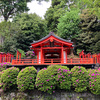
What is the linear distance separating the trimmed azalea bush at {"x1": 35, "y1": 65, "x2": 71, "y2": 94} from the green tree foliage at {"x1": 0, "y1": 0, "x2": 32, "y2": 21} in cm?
1989

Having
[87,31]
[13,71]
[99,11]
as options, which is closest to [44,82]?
[13,71]

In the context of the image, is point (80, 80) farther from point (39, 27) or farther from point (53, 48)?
point (39, 27)

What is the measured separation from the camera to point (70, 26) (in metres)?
19.5

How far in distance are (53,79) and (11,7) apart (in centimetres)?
2048

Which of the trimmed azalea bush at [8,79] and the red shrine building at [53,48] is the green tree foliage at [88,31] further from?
the trimmed azalea bush at [8,79]

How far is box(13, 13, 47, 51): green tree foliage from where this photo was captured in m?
20.5

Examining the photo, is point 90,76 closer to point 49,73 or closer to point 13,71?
Result: point 49,73

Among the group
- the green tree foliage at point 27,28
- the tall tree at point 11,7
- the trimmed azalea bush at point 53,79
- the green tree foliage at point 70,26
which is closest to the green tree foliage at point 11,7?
the tall tree at point 11,7

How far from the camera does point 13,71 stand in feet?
26.8

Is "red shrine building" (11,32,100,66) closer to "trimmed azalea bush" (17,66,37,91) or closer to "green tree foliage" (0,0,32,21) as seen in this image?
A: "trimmed azalea bush" (17,66,37,91)

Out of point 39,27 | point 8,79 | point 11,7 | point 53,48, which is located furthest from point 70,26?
point 8,79

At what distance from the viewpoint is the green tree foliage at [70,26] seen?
1969 cm

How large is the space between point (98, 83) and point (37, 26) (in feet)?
56.1

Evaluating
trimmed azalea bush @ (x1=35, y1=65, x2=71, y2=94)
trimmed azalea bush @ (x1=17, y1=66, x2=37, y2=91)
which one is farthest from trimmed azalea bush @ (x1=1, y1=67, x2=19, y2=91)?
trimmed azalea bush @ (x1=35, y1=65, x2=71, y2=94)
